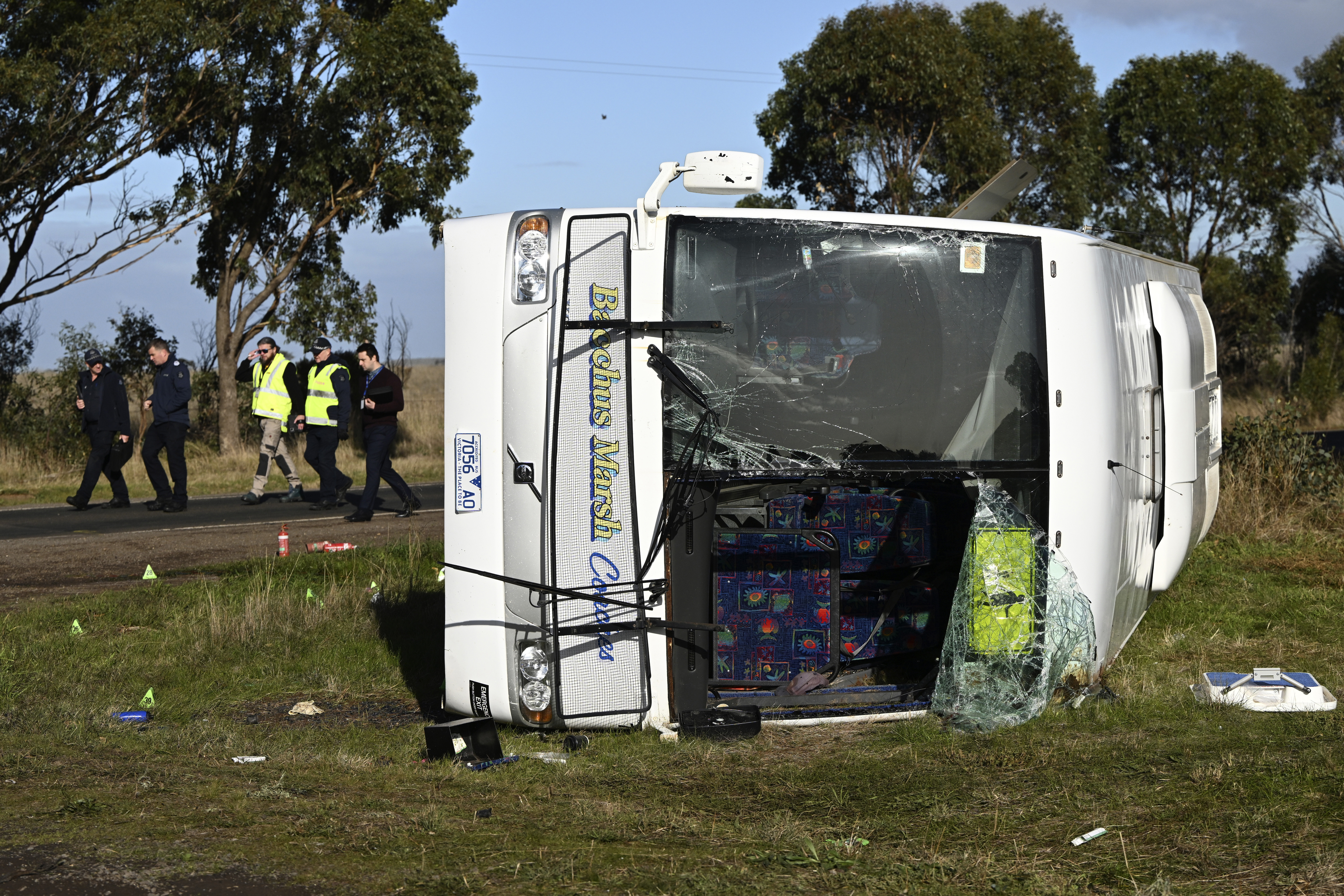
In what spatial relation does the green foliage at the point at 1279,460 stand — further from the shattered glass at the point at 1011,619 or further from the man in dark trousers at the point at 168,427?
the man in dark trousers at the point at 168,427

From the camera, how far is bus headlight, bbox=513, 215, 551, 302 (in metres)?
5.34

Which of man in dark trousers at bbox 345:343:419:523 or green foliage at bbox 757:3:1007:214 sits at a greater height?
green foliage at bbox 757:3:1007:214

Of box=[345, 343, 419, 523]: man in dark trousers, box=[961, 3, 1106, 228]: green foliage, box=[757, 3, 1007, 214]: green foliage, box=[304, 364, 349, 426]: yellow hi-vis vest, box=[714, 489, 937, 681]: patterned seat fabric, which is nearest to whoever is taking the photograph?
box=[714, 489, 937, 681]: patterned seat fabric

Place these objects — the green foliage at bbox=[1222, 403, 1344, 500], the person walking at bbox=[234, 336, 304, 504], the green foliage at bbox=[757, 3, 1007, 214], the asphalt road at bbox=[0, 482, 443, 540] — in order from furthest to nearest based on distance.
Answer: the green foliage at bbox=[757, 3, 1007, 214] → the person walking at bbox=[234, 336, 304, 504] → the asphalt road at bbox=[0, 482, 443, 540] → the green foliage at bbox=[1222, 403, 1344, 500]

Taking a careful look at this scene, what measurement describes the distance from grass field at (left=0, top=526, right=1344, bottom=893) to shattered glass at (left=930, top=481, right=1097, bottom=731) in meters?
0.18

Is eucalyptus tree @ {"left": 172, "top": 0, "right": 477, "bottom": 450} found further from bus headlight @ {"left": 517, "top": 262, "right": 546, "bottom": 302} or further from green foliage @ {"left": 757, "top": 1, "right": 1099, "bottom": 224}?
bus headlight @ {"left": 517, "top": 262, "right": 546, "bottom": 302}

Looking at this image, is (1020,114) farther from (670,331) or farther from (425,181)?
(670,331)

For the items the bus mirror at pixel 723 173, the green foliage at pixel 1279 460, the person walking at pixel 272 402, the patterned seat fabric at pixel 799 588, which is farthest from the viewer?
the person walking at pixel 272 402

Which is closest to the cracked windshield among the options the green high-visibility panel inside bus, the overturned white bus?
the overturned white bus

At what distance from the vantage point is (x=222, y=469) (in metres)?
20.5

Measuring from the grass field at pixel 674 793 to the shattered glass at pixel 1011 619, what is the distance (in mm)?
176

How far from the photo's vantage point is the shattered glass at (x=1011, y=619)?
541 centimetres

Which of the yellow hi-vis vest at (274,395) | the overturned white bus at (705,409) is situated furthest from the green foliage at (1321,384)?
the overturned white bus at (705,409)

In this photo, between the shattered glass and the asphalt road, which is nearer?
the shattered glass
